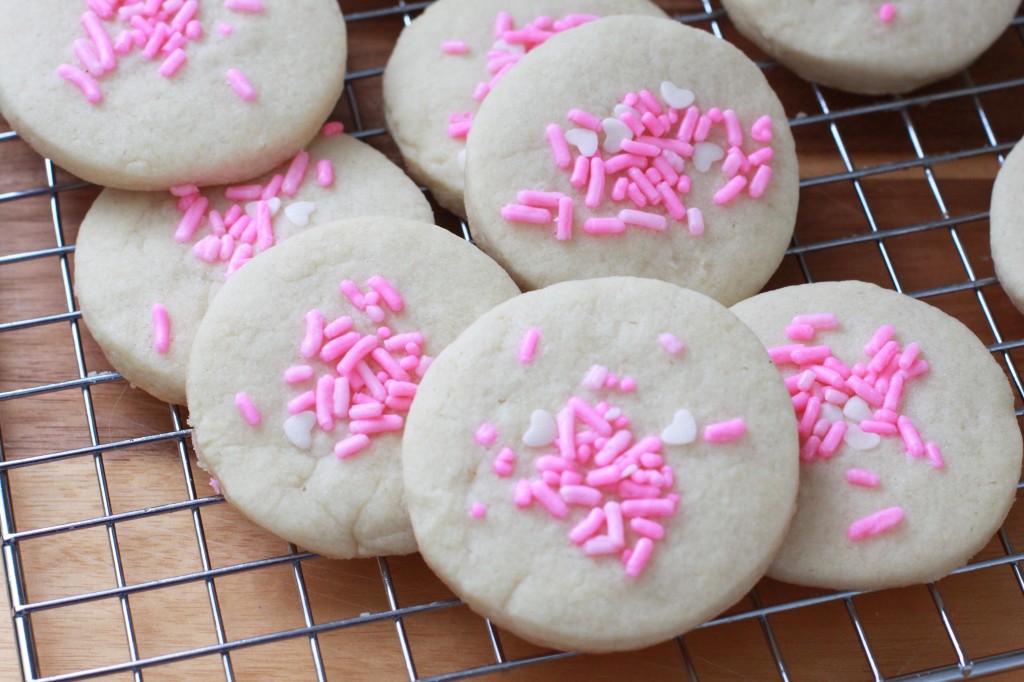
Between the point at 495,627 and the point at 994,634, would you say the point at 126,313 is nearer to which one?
the point at 495,627

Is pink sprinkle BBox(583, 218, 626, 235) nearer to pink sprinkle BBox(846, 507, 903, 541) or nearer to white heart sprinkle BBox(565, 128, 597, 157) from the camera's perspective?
white heart sprinkle BBox(565, 128, 597, 157)

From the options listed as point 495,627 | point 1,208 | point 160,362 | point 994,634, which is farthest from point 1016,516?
point 1,208

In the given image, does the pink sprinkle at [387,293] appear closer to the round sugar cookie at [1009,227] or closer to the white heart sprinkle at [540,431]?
the white heart sprinkle at [540,431]

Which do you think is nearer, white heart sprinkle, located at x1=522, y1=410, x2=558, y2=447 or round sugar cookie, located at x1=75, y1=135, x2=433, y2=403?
white heart sprinkle, located at x1=522, y1=410, x2=558, y2=447

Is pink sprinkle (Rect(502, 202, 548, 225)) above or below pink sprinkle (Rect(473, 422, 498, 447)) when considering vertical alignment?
above

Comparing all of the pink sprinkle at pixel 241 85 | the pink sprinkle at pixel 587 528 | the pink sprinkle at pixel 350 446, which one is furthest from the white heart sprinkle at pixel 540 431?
the pink sprinkle at pixel 241 85

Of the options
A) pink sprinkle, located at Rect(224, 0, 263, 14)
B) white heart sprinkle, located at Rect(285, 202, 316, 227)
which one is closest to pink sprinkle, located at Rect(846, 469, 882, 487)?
white heart sprinkle, located at Rect(285, 202, 316, 227)

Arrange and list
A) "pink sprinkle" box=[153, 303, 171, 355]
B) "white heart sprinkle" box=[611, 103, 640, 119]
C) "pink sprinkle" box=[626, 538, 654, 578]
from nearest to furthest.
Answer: "pink sprinkle" box=[626, 538, 654, 578], "pink sprinkle" box=[153, 303, 171, 355], "white heart sprinkle" box=[611, 103, 640, 119]
